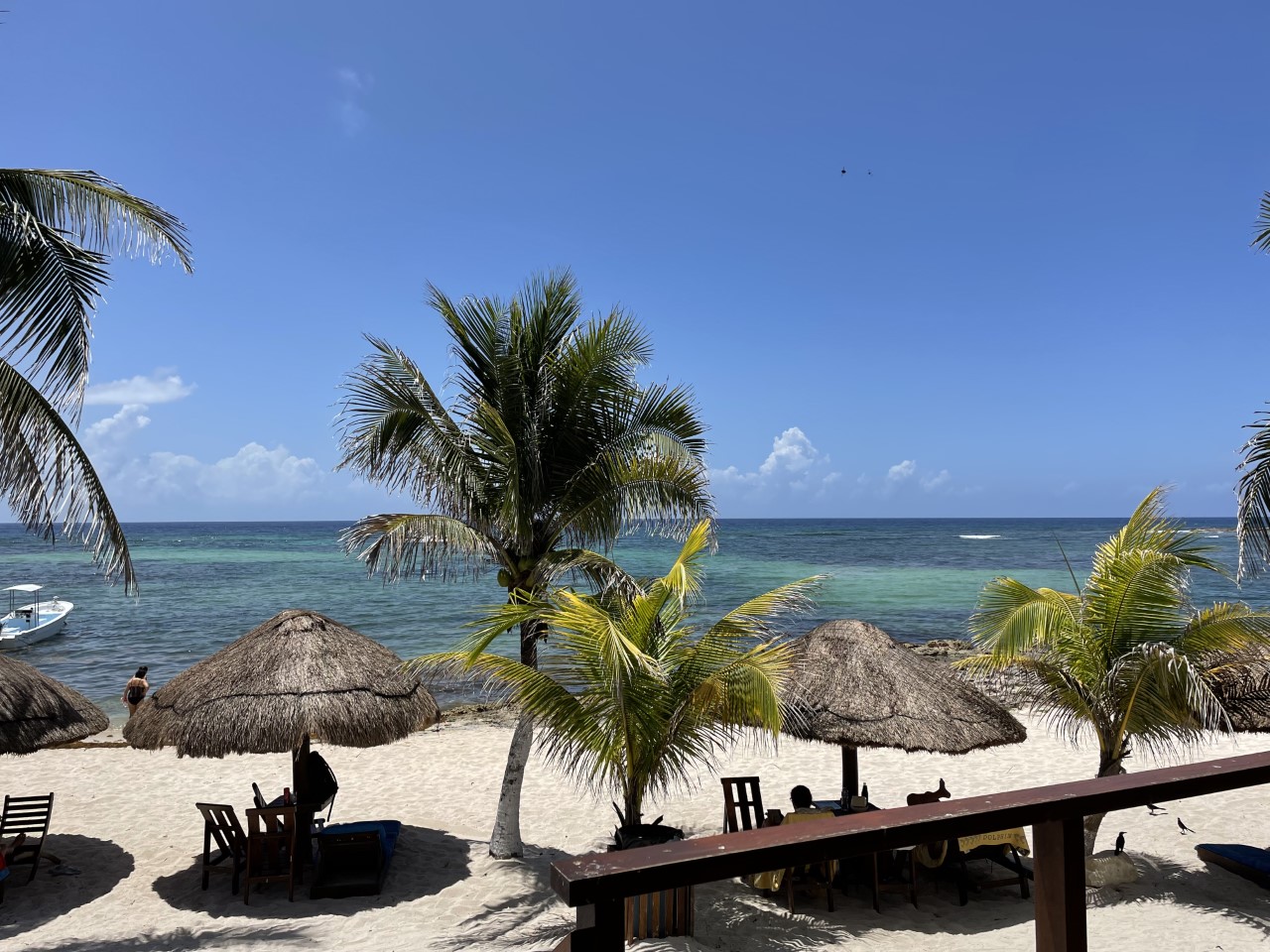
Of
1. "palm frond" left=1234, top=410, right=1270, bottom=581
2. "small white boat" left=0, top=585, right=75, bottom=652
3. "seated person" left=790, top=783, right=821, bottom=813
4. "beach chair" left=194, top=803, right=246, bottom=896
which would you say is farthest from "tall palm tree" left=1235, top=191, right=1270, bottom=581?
"small white boat" left=0, top=585, right=75, bottom=652

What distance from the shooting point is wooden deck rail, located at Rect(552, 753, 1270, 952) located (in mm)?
1472

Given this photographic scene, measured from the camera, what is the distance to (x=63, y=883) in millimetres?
8422

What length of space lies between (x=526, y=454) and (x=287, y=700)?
3239 millimetres

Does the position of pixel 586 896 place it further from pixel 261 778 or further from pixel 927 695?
pixel 261 778

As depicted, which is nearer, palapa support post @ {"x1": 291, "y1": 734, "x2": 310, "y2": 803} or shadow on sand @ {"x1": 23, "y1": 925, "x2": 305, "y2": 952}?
shadow on sand @ {"x1": 23, "y1": 925, "x2": 305, "y2": 952}

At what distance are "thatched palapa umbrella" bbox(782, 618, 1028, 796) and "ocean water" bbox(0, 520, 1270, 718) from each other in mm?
1575

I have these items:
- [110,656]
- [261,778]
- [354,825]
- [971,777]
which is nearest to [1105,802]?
[354,825]

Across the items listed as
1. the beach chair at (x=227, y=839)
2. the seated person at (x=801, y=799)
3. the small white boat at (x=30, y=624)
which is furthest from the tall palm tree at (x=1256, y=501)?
the small white boat at (x=30, y=624)

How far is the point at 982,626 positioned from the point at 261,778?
33.8 ft

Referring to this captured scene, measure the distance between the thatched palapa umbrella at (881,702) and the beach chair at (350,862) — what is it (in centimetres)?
411

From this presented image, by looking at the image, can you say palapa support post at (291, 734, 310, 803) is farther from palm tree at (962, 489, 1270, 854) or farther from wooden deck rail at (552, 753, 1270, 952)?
wooden deck rail at (552, 753, 1270, 952)

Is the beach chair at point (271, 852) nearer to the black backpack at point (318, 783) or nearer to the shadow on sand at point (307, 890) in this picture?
the shadow on sand at point (307, 890)

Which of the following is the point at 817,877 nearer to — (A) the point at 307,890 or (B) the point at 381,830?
(B) the point at 381,830

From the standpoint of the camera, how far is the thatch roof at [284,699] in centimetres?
795
